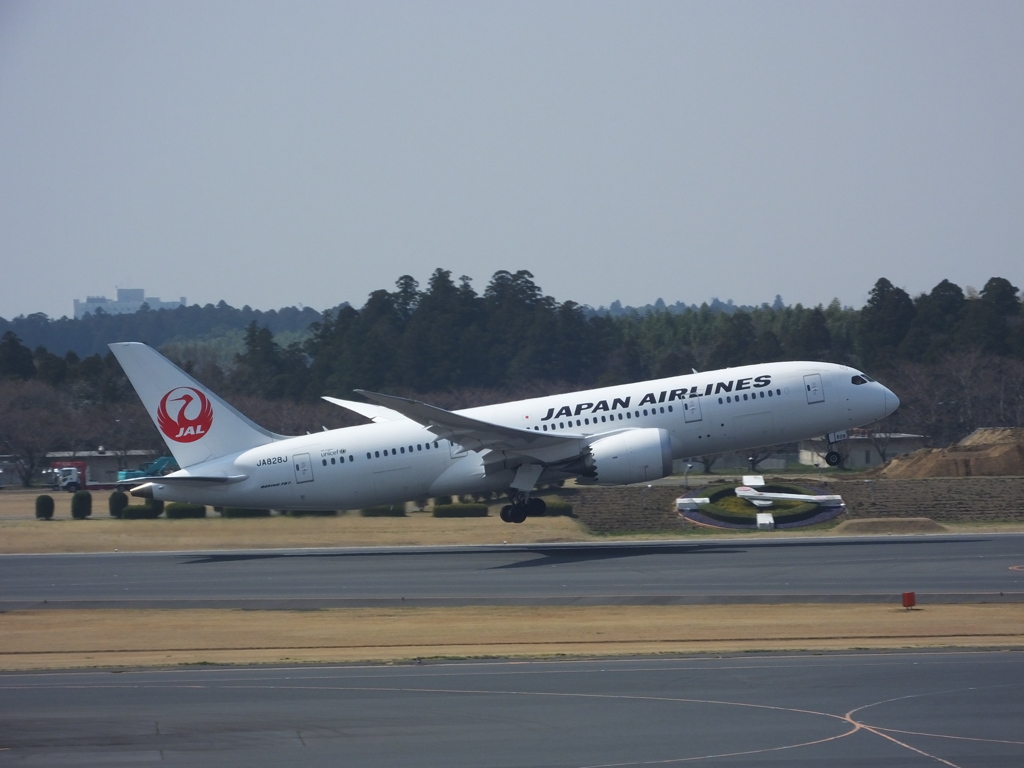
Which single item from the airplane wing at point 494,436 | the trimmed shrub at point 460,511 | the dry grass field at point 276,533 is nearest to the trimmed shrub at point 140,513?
the dry grass field at point 276,533

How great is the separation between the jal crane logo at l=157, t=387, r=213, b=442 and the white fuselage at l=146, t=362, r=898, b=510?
1.30 meters

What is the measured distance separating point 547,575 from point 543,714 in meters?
16.4

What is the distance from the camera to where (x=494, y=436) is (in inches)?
1484

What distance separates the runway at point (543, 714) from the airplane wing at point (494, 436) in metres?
16.5

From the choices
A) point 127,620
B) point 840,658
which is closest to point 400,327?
point 127,620

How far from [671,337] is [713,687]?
389ft

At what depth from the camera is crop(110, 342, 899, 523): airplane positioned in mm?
38594

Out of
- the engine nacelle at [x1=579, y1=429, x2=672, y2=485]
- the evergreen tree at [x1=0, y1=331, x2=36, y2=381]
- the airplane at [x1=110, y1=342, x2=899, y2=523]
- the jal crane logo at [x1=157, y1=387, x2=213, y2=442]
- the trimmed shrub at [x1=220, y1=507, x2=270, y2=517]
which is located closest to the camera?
the engine nacelle at [x1=579, y1=429, x2=672, y2=485]

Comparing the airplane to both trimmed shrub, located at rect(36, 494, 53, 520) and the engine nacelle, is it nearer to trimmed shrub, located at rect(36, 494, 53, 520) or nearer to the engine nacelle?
the engine nacelle

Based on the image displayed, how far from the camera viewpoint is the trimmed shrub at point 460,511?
155ft

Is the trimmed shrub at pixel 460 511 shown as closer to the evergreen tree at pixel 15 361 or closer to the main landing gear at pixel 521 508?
the main landing gear at pixel 521 508

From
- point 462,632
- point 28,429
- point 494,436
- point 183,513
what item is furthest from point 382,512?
point 28,429

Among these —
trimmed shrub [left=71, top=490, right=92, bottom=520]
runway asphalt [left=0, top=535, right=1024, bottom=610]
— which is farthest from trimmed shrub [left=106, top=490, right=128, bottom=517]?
runway asphalt [left=0, top=535, right=1024, bottom=610]

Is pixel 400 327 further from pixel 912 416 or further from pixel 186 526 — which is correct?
pixel 186 526
